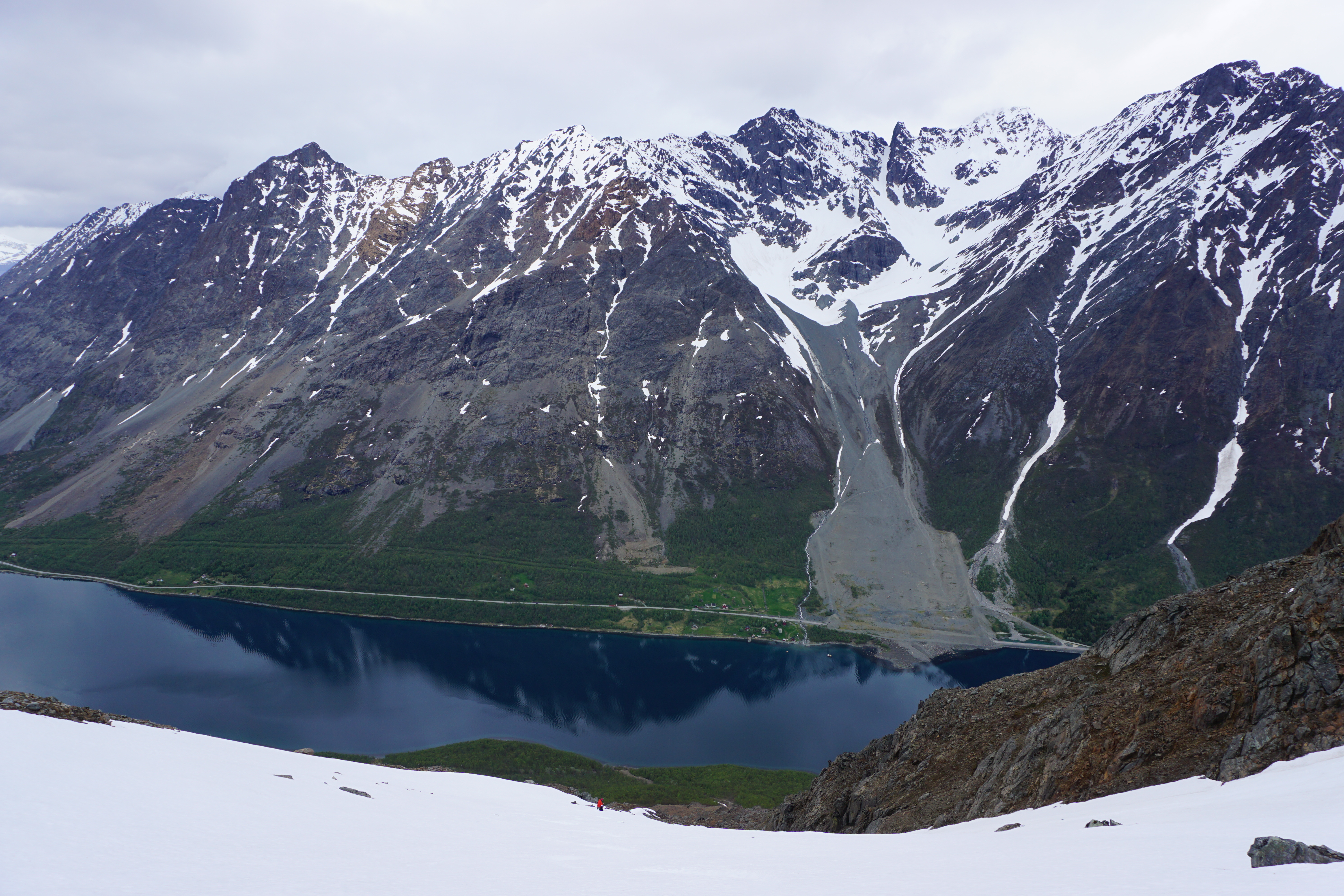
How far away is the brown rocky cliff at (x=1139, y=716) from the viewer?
17.0 m

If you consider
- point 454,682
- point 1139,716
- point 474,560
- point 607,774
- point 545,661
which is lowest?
point 607,774

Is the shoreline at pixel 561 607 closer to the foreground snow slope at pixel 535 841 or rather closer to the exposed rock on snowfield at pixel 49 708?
the foreground snow slope at pixel 535 841

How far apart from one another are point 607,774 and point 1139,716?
5121 cm

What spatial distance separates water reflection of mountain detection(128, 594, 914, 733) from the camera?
3044 inches

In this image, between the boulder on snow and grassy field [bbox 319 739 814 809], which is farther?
grassy field [bbox 319 739 814 809]

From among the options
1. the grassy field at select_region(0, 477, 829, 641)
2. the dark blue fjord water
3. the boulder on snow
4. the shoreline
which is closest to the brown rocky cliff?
the boulder on snow

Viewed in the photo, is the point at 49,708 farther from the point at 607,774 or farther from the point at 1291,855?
the point at 607,774

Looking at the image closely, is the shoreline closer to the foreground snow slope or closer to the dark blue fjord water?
the dark blue fjord water

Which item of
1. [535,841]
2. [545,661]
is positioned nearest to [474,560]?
[545,661]

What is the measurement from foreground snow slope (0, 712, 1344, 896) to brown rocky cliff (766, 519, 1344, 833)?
8.13 feet

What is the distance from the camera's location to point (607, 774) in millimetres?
60719

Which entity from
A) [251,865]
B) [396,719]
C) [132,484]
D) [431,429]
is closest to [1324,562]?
[251,865]

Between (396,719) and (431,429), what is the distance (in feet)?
269

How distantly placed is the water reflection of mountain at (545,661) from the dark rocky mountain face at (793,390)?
1877cm
